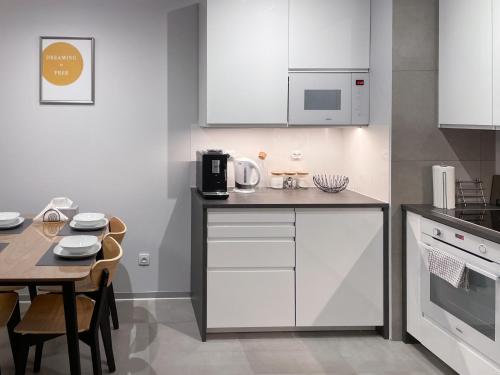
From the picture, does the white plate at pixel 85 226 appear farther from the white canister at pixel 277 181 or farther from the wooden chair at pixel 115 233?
the white canister at pixel 277 181

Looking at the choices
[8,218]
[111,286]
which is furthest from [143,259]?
[8,218]

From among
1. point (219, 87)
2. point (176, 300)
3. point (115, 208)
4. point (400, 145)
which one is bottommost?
point (176, 300)

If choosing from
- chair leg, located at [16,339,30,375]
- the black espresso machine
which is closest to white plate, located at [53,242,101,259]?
chair leg, located at [16,339,30,375]

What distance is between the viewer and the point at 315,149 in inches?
186

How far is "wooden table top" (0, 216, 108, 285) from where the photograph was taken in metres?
2.57

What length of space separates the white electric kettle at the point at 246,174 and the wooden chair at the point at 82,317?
144cm

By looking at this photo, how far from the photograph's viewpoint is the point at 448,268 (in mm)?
3135

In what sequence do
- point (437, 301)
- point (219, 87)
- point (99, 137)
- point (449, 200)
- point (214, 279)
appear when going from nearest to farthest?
1. point (437, 301)
2. point (449, 200)
3. point (214, 279)
4. point (219, 87)
5. point (99, 137)

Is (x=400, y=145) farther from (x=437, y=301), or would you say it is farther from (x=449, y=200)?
(x=437, y=301)

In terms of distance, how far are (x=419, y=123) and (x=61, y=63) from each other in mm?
2609

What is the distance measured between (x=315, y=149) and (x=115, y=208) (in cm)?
160

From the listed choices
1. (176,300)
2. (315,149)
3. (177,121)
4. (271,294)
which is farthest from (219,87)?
(176,300)

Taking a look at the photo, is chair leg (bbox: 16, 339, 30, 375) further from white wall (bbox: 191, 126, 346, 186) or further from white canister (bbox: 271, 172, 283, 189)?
white canister (bbox: 271, 172, 283, 189)

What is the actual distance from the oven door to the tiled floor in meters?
0.38
